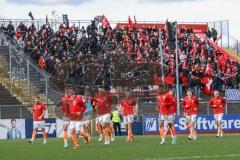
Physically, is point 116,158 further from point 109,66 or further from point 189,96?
point 109,66

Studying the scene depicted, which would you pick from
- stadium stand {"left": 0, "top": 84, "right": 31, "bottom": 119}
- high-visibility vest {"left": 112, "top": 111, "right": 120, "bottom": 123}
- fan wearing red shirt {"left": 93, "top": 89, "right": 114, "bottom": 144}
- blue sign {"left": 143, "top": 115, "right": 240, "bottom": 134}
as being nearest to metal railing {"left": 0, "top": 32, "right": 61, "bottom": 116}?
stadium stand {"left": 0, "top": 84, "right": 31, "bottom": 119}

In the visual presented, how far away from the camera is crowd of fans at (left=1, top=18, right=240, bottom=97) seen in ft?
159

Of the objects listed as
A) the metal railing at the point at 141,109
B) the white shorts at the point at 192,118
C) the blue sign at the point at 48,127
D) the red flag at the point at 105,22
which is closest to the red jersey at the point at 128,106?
the white shorts at the point at 192,118

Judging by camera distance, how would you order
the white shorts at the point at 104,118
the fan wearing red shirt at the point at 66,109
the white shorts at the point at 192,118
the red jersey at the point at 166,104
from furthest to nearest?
the white shorts at the point at 192,118 < the white shorts at the point at 104,118 < the red jersey at the point at 166,104 < the fan wearing red shirt at the point at 66,109

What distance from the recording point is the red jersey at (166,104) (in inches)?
1133

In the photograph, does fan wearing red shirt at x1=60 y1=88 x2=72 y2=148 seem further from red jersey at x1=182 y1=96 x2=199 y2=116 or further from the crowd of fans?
the crowd of fans

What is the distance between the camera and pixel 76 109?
89.4ft

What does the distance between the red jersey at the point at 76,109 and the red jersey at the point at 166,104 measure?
339 cm

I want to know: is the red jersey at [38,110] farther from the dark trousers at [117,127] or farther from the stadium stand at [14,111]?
the dark trousers at [117,127]

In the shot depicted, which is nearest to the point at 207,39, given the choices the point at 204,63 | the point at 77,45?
the point at 204,63

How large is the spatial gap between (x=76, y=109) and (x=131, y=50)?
25304mm

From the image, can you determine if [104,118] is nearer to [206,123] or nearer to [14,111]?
[14,111]

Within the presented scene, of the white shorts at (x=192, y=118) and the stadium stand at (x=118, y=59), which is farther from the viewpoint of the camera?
the stadium stand at (x=118, y=59)

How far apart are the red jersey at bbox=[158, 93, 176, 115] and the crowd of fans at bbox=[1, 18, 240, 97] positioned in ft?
57.4
